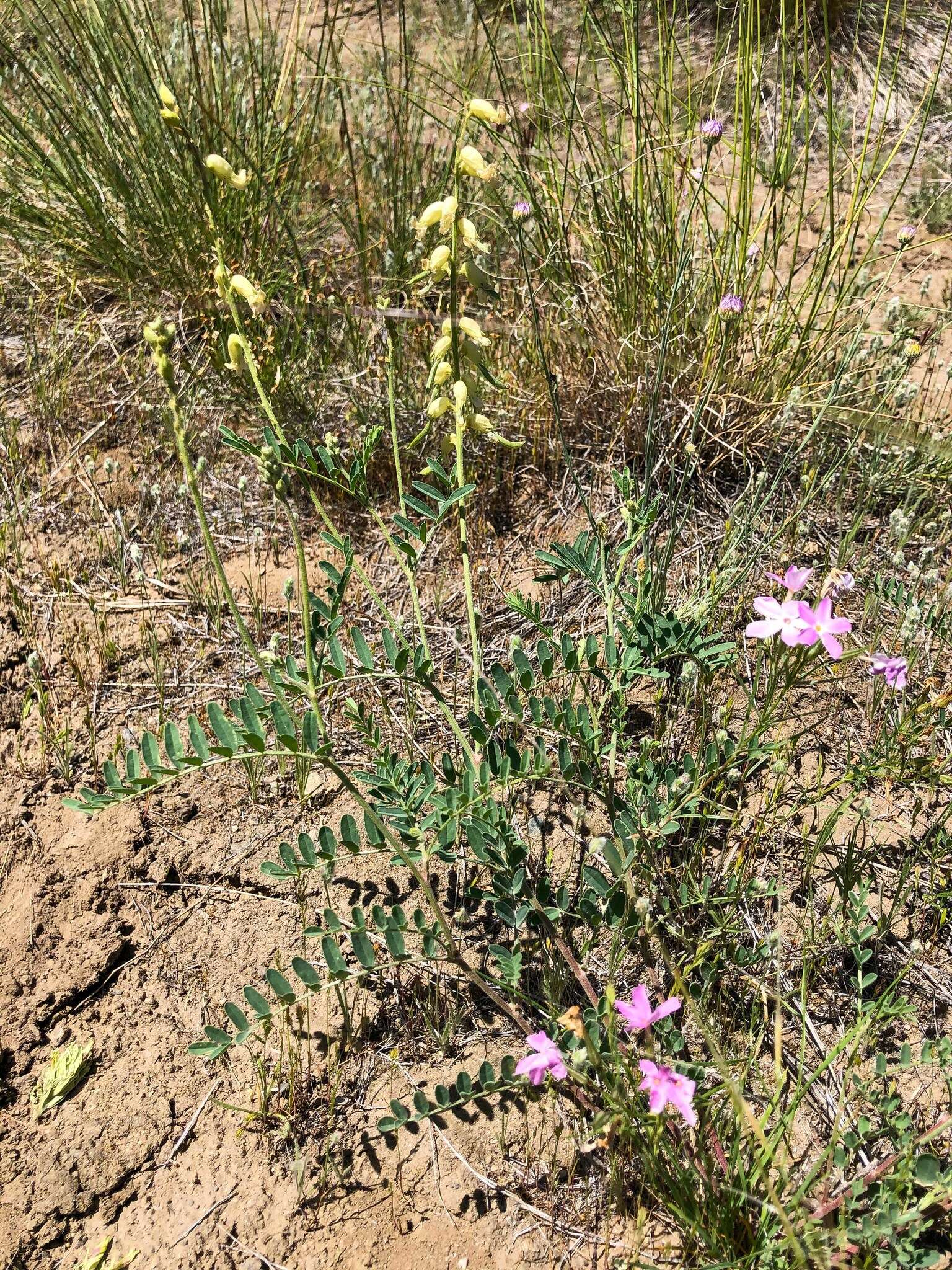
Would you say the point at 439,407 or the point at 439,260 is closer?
the point at 439,260

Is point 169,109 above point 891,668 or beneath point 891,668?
above

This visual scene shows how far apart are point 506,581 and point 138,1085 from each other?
1.37 m

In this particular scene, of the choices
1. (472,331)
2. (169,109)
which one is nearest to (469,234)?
(472,331)

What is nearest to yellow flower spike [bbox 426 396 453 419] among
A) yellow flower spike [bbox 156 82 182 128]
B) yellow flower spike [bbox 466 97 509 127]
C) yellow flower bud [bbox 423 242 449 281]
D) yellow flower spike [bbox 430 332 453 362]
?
yellow flower spike [bbox 430 332 453 362]

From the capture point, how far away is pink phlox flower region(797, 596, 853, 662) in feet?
4.88

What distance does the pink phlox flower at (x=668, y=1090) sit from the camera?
1.31 meters

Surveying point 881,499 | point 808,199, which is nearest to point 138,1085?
point 881,499

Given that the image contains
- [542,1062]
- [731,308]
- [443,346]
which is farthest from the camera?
[731,308]

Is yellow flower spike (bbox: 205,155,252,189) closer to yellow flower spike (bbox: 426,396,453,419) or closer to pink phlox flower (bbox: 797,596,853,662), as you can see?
yellow flower spike (bbox: 426,396,453,419)

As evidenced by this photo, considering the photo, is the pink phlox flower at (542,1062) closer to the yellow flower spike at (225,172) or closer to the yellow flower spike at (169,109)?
the yellow flower spike at (225,172)

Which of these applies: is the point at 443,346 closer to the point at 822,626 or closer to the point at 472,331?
the point at 472,331

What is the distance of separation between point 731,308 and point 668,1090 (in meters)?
1.83

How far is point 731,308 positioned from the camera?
2.50 m

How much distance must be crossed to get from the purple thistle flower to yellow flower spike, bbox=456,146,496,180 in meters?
0.95
